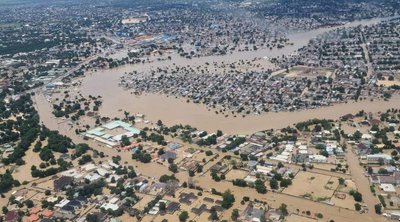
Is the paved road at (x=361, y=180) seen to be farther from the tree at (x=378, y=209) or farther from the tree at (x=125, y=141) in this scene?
the tree at (x=125, y=141)

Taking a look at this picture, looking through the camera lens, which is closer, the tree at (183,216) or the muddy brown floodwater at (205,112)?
the tree at (183,216)

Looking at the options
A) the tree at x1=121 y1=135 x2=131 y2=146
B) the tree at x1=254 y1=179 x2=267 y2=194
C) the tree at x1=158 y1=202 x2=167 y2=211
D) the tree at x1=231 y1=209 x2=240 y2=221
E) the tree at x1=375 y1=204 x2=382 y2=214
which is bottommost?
the tree at x1=121 y1=135 x2=131 y2=146

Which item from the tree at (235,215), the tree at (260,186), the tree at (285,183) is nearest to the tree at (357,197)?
the tree at (285,183)

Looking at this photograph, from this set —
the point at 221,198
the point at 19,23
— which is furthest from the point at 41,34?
the point at 221,198

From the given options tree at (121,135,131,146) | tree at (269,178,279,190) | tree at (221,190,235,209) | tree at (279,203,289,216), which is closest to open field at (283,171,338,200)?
tree at (269,178,279,190)

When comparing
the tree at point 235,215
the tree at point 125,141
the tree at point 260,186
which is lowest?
the tree at point 125,141

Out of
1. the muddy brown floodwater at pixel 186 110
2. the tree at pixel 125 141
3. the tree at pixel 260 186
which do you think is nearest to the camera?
the tree at pixel 260 186

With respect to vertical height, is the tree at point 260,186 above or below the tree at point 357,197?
below

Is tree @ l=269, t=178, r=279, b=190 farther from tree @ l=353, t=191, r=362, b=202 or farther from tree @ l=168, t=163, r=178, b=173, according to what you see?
tree @ l=168, t=163, r=178, b=173

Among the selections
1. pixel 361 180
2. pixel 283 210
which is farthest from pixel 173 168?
pixel 361 180
